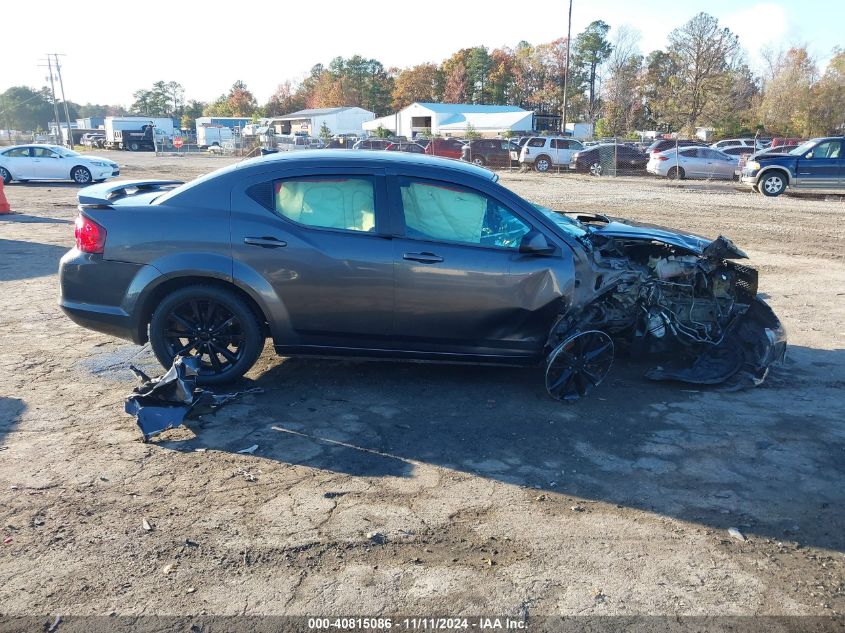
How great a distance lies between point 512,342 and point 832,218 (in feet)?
45.7

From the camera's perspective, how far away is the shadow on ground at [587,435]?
150 inches

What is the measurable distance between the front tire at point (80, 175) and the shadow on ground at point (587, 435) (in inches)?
885

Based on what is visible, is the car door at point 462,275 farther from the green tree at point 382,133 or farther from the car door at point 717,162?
the green tree at point 382,133

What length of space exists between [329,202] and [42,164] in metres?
23.5

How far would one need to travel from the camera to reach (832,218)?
51.3ft

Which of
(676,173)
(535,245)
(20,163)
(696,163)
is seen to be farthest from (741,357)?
(20,163)

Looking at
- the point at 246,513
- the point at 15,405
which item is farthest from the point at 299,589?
the point at 15,405

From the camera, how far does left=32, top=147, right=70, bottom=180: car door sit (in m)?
24.1

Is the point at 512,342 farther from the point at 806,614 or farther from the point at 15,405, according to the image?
the point at 15,405

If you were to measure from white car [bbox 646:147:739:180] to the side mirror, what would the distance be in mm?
25205

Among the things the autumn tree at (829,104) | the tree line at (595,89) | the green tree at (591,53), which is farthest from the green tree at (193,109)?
the autumn tree at (829,104)

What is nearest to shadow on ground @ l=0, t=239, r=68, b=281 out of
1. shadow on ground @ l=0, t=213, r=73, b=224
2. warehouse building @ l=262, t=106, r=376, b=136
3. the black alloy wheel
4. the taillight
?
shadow on ground @ l=0, t=213, r=73, b=224

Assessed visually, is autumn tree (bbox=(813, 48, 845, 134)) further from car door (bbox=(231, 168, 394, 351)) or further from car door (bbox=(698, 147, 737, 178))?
car door (bbox=(231, 168, 394, 351))

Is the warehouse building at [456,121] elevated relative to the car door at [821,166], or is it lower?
elevated
